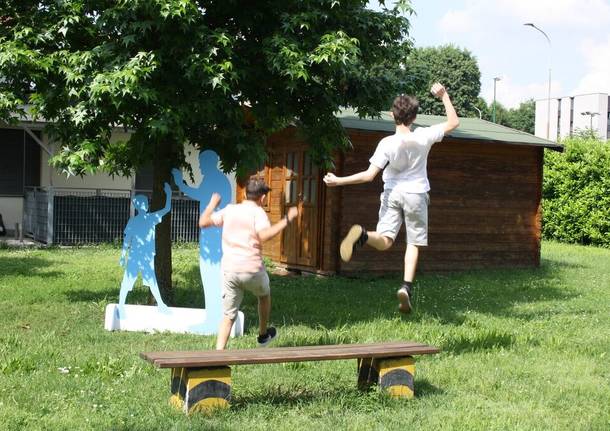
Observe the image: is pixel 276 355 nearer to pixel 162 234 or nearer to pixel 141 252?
pixel 141 252

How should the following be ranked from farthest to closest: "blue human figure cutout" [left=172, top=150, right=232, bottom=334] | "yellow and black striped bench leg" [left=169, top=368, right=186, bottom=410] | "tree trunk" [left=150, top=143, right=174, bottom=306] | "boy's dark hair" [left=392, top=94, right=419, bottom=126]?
"tree trunk" [left=150, top=143, right=174, bottom=306] → "blue human figure cutout" [left=172, top=150, right=232, bottom=334] → "boy's dark hair" [left=392, top=94, right=419, bottom=126] → "yellow and black striped bench leg" [left=169, top=368, right=186, bottom=410]

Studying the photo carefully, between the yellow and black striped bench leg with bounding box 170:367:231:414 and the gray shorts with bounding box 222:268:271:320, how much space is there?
42.3 inches

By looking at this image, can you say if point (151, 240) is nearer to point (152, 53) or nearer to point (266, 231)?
point (152, 53)

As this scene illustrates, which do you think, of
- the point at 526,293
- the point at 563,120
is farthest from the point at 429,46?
the point at 526,293

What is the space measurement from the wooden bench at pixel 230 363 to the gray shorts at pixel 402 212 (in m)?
1.00

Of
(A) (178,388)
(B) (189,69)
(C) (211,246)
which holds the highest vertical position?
(B) (189,69)

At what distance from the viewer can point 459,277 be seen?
16109 millimetres

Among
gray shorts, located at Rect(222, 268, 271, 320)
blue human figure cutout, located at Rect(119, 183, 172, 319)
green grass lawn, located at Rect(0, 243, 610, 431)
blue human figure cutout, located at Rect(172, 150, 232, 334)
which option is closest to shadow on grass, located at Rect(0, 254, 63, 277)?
green grass lawn, located at Rect(0, 243, 610, 431)

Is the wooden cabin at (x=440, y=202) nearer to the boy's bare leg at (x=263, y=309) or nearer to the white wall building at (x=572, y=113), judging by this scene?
the boy's bare leg at (x=263, y=309)

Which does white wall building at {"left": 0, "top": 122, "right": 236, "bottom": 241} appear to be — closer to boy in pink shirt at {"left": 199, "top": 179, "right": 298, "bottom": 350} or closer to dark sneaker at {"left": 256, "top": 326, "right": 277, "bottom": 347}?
dark sneaker at {"left": 256, "top": 326, "right": 277, "bottom": 347}

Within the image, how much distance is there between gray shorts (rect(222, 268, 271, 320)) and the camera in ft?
22.8

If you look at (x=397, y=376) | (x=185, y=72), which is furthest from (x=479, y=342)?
(x=185, y=72)

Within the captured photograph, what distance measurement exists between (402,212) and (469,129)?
12033mm

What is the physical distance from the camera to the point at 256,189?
269 inches
